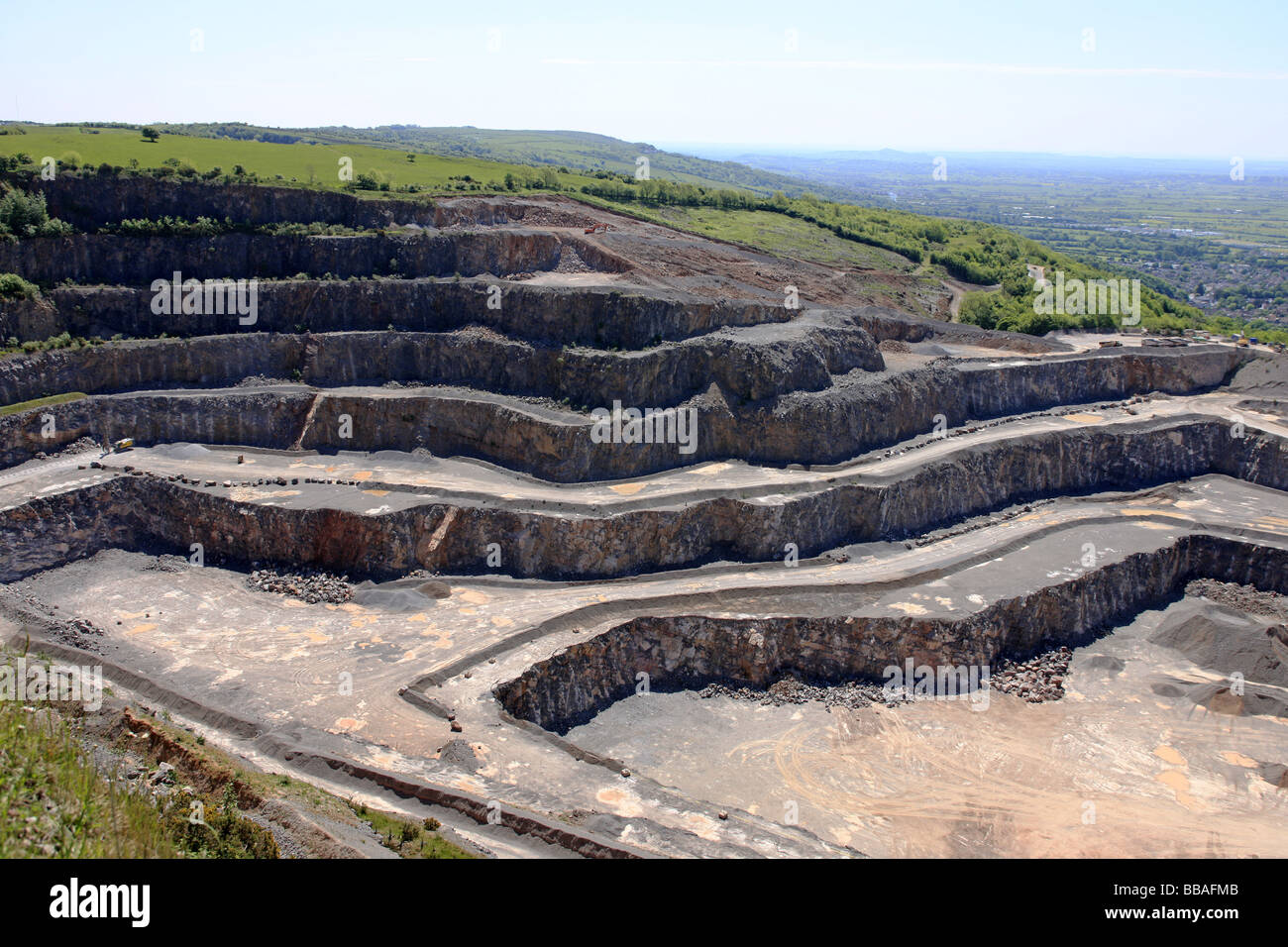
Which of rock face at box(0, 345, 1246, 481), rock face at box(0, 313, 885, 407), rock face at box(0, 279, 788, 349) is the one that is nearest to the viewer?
rock face at box(0, 345, 1246, 481)

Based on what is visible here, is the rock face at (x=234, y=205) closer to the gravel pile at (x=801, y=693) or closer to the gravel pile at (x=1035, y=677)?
the gravel pile at (x=801, y=693)

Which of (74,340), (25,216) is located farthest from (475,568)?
(25,216)

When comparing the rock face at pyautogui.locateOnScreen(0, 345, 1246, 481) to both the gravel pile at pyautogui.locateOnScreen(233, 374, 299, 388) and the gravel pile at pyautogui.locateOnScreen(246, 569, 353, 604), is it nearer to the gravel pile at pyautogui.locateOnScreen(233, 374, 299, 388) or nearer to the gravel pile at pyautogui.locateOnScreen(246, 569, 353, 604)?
the gravel pile at pyautogui.locateOnScreen(233, 374, 299, 388)

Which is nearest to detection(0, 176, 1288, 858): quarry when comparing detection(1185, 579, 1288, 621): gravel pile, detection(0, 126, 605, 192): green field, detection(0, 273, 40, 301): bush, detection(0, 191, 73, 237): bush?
detection(1185, 579, 1288, 621): gravel pile

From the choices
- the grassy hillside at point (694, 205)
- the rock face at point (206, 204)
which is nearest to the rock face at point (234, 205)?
the rock face at point (206, 204)

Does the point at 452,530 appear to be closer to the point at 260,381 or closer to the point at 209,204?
the point at 260,381
